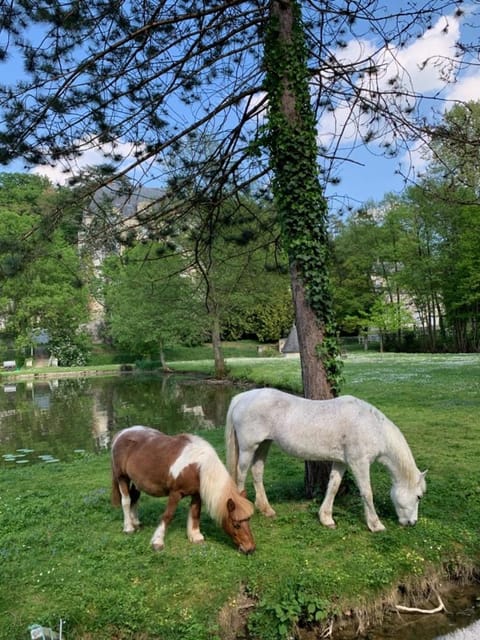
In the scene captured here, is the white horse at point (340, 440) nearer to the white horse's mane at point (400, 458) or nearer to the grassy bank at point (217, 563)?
the white horse's mane at point (400, 458)

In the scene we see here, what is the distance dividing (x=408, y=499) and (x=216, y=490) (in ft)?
6.69

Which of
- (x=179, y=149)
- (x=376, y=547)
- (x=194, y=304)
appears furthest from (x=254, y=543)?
(x=194, y=304)

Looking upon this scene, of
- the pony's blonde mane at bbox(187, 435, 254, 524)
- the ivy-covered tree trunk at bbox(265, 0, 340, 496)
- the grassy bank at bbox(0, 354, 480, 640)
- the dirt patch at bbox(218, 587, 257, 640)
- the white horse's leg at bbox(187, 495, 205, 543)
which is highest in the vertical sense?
the ivy-covered tree trunk at bbox(265, 0, 340, 496)

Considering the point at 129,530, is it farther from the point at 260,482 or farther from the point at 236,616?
the point at 236,616

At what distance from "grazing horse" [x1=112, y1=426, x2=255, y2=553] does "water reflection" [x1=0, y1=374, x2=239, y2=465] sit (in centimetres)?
664

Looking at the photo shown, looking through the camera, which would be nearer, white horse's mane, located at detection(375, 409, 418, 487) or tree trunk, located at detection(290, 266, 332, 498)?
white horse's mane, located at detection(375, 409, 418, 487)

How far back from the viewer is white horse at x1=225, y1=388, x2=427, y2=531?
4.99m

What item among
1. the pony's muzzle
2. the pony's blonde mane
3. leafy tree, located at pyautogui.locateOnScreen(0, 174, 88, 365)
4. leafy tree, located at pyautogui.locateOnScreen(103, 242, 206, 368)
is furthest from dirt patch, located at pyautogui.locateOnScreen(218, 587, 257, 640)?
leafy tree, located at pyautogui.locateOnScreen(0, 174, 88, 365)

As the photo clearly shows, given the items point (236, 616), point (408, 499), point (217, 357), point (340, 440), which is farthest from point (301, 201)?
point (217, 357)

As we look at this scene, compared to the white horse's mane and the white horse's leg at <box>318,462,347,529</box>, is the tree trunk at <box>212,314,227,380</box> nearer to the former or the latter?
the white horse's leg at <box>318,462,347,529</box>

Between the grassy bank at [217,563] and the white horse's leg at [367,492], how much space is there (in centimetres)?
10

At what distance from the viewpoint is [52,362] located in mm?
40281

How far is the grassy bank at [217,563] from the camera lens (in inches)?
151

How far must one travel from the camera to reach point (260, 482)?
559 centimetres
